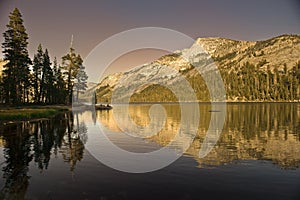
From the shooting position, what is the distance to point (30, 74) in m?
110

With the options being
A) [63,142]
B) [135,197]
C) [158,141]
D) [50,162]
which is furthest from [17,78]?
[135,197]

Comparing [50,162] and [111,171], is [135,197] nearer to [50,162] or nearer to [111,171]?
[111,171]

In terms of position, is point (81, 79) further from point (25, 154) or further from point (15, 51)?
point (25, 154)

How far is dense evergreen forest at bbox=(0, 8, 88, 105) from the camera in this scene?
7650 centimetres

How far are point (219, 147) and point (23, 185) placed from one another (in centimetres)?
2130

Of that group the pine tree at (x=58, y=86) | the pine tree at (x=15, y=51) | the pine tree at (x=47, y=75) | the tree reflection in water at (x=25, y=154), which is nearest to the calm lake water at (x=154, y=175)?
the tree reflection in water at (x=25, y=154)

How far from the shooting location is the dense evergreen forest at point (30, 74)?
7650 centimetres

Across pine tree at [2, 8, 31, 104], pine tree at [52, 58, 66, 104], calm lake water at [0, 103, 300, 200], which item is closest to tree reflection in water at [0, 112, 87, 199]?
calm lake water at [0, 103, 300, 200]

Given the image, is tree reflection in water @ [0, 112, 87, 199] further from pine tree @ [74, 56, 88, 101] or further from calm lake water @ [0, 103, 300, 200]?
pine tree @ [74, 56, 88, 101]

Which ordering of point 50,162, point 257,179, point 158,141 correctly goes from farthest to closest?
point 158,141 < point 50,162 < point 257,179

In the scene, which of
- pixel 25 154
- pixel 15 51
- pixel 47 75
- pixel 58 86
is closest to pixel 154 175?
pixel 25 154

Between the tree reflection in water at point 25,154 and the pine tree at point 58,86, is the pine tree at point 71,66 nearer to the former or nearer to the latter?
the pine tree at point 58,86

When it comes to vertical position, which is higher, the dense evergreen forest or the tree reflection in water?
the dense evergreen forest

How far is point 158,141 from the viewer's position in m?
35.8
